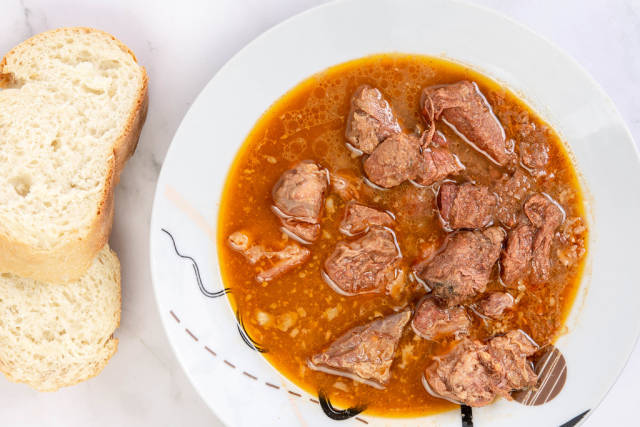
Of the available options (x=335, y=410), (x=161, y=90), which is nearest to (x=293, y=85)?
(x=161, y=90)

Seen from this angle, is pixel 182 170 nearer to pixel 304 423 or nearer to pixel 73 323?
pixel 73 323

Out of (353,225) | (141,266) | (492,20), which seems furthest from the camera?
(141,266)

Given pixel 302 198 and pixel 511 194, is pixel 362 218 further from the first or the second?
pixel 511 194

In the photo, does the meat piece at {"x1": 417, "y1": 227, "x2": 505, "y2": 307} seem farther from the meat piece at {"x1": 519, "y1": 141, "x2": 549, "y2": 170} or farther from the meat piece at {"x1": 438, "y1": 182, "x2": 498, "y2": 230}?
the meat piece at {"x1": 519, "y1": 141, "x2": 549, "y2": 170}

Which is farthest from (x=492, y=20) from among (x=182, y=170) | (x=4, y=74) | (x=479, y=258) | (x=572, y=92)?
(x=4, y=74)

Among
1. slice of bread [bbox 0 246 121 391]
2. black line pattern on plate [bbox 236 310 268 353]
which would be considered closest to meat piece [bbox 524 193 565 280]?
black line pattern on plate [bbox 236 310 268 353]

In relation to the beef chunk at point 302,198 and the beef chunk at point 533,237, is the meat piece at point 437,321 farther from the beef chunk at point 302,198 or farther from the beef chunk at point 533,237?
the beef chunk at point 302,198

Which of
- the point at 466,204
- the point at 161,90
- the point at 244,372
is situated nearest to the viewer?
the point at 466,204

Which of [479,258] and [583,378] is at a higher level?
[479,258]
